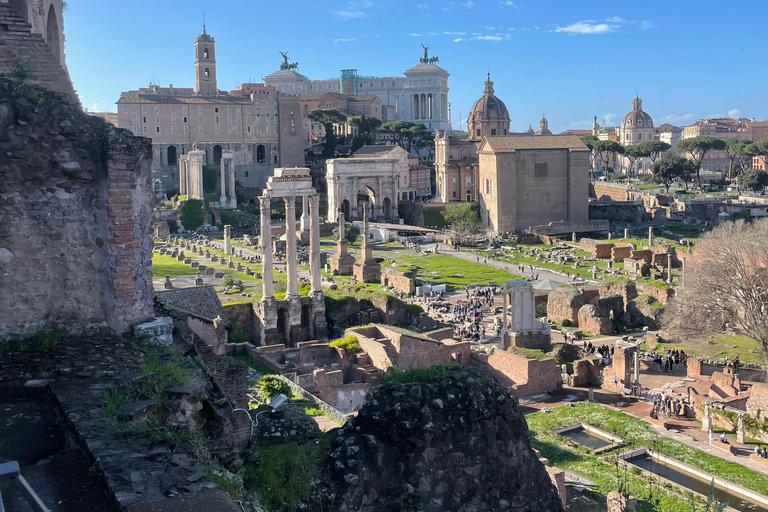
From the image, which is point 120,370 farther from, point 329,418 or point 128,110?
point 128,110

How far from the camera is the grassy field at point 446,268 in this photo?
36969 mm

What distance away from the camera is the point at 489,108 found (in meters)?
80.2

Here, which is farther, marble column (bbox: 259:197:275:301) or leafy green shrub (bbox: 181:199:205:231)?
leafy green shrub (bbox: 181:199:205:231)

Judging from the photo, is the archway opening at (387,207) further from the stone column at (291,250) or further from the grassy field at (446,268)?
the stone column at (291,250)

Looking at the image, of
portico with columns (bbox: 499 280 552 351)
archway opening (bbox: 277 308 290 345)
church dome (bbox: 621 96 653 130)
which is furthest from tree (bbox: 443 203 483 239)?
church dome (bbox: 621 96 653 130)

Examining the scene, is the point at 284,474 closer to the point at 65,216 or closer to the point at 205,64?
the point at 65,216

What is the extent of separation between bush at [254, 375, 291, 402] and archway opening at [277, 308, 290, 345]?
1003cm

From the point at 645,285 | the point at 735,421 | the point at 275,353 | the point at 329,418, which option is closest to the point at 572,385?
the point at 735,421

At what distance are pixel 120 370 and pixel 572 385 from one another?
1618 centimetres

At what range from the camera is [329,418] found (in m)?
12.8

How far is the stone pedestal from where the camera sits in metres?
36.3

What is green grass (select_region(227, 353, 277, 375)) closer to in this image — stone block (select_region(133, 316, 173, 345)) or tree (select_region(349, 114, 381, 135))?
stone block (select_region(133, 316, 173, 345))

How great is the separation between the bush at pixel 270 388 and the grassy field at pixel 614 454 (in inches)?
199

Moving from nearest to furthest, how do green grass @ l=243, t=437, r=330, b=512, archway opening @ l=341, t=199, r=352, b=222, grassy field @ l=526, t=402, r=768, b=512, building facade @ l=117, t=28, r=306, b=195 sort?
1. green grass @ l=243, t=437, r=330, b=512
2. grassy field @ l=526, t=402, r=768, b=512
3. archway opening @ l=341, t=199, r=352, b=222
4. building facade @ l=117, t=28, r=306, b=195
